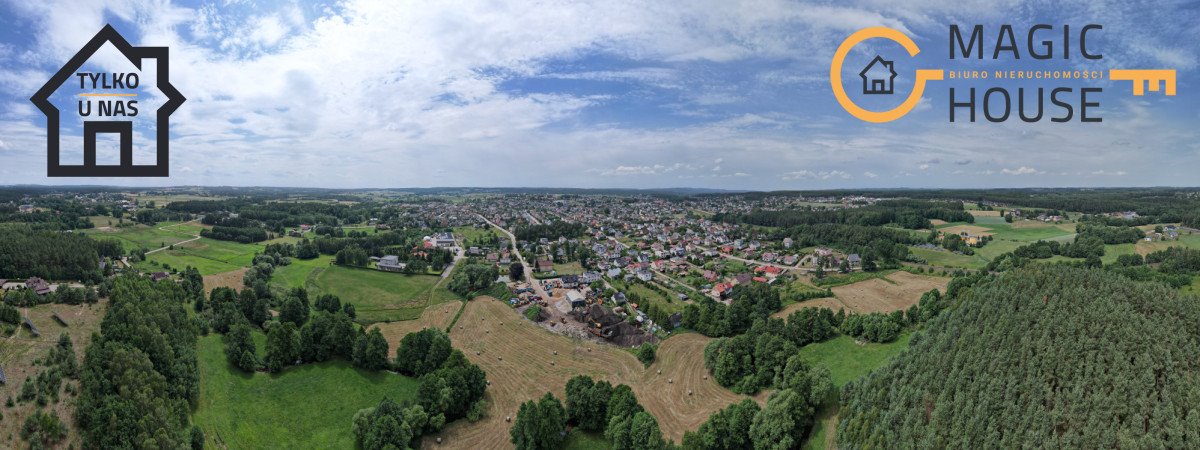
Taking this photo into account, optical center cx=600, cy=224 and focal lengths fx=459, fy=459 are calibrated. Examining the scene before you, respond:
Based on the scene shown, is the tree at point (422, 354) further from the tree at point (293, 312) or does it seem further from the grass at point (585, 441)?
the tree at point (293, 312)

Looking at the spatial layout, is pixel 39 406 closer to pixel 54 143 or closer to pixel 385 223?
pixel 54 143

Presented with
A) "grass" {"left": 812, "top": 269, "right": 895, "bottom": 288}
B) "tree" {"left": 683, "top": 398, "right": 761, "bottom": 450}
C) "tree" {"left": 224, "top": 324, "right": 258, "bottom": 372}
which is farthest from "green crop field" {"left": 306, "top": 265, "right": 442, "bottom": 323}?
"grass" {"left": 812, "top": 269, "right": 895, "bottom": 288}

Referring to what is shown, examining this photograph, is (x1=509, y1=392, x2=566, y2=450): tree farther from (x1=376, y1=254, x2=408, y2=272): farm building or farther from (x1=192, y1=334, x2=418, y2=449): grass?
(x1=376, y1=254, x2=408, y2=272): farm building

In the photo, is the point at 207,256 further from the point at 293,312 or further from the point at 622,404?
the point at 622,404

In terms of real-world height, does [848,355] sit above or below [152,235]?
below

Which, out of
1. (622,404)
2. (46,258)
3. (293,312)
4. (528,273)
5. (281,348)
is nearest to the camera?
(622,404)

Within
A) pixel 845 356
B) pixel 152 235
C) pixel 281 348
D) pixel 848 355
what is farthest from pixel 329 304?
pixel 152 235

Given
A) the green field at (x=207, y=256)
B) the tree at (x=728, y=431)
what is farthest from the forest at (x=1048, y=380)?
the green field at (x=207, y=256)
